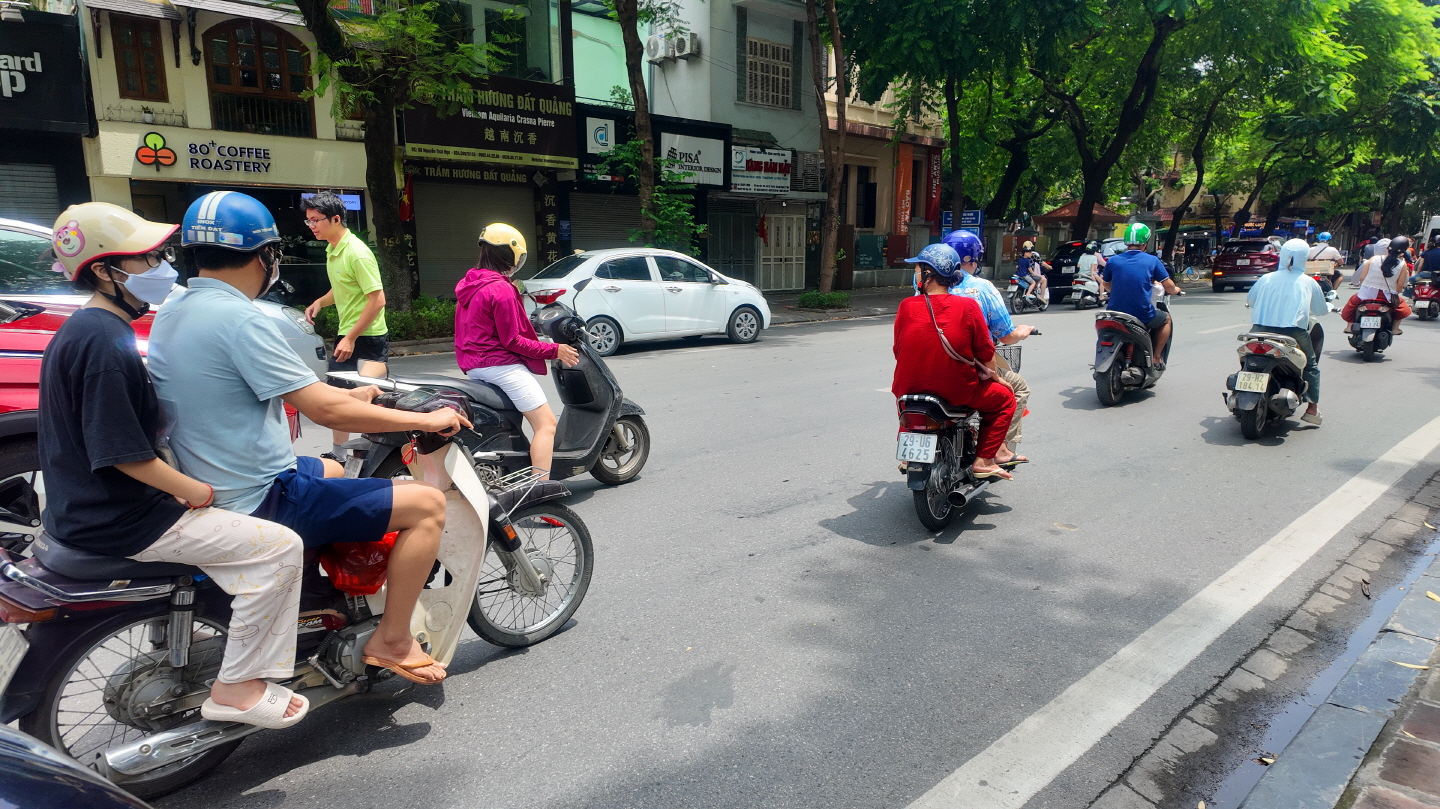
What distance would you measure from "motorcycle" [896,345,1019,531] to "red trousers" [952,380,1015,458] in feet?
0.29

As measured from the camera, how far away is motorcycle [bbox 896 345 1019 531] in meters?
4.88

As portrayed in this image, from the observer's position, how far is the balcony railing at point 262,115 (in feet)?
47.0

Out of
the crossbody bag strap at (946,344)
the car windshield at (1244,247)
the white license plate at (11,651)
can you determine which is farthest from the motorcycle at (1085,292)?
the white license plate at (11,651)

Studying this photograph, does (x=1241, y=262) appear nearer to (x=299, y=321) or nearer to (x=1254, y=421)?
(x=1254, y=421)

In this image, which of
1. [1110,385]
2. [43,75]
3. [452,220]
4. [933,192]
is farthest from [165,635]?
[933,192]

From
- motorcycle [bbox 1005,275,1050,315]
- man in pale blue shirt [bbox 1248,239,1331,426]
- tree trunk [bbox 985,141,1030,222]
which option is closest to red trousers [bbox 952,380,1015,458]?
man in pale blue shirt [bbox 1248,239,1331,426]

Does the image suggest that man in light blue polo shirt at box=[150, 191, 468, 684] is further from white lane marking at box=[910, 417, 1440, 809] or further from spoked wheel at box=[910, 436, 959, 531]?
spoked wheel at box=[910, 436, 959, 531]

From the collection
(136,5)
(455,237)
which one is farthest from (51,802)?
(455,237)

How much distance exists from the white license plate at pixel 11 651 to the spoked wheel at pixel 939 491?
4.00m

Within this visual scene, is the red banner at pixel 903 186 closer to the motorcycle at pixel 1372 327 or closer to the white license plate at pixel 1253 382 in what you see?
the motorcycle at pixel 1372 327

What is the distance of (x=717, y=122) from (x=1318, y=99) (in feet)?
49.1

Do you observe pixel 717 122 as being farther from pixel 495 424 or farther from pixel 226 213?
pixel 226 213

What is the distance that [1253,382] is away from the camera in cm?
713

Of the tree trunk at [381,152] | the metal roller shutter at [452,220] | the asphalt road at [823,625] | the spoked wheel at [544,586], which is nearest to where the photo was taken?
the asphalt road at [823,625]
